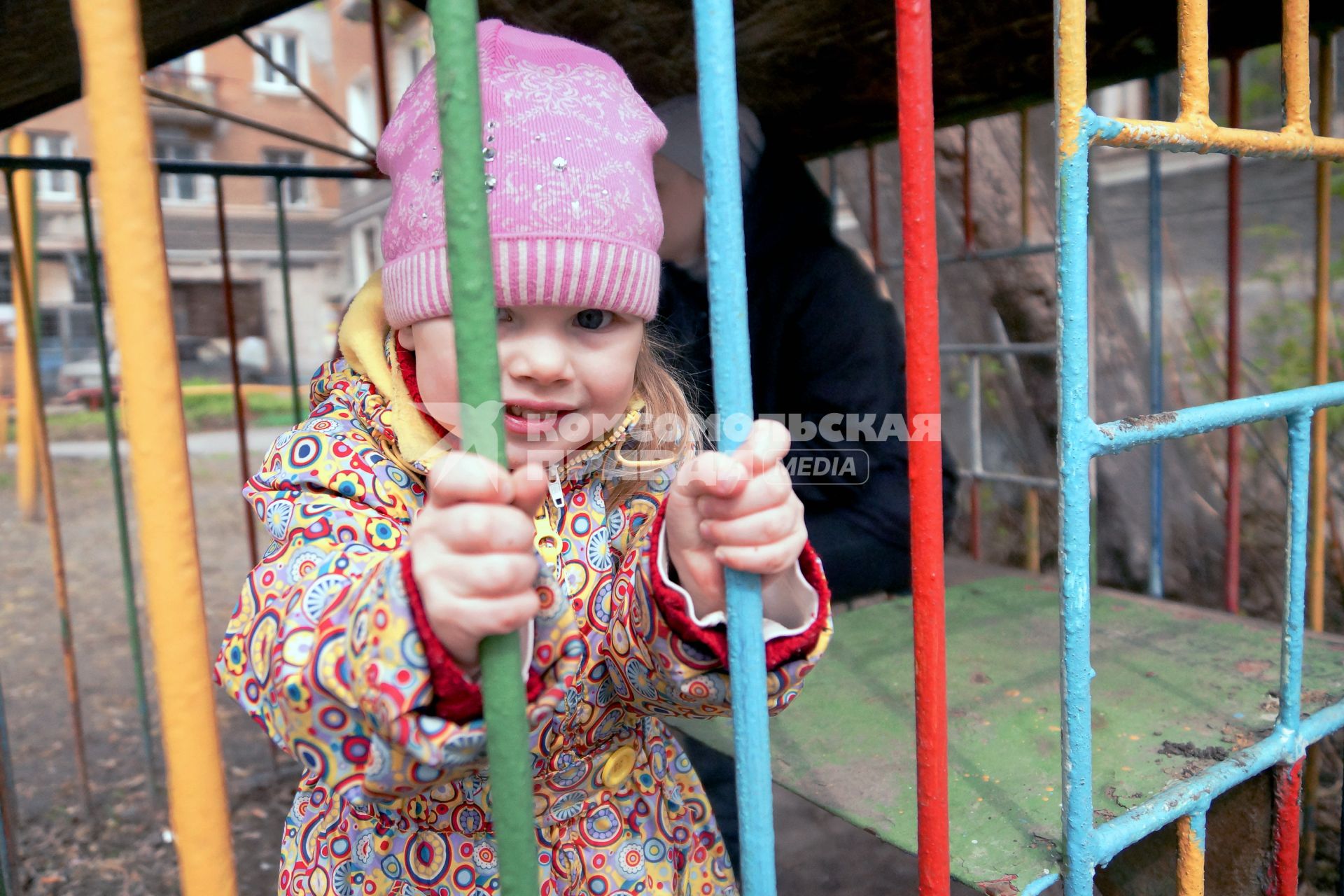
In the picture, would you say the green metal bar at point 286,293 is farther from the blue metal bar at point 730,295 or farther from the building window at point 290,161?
the building window at point 290,161

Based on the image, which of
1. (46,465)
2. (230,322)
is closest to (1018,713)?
(230,322)

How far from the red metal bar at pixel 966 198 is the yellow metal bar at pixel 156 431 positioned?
2.95m

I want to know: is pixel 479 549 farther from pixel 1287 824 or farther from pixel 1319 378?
pixel 1319 378

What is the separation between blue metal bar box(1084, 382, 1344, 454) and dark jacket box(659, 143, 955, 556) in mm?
1008

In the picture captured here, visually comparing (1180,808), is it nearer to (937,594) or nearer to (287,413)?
(937,594)

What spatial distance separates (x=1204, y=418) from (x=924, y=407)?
495mm

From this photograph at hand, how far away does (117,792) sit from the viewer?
10.0 ft

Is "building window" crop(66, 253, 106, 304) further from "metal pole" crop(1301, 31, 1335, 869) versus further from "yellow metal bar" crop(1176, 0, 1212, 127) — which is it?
"yellow metal bar" crop(1176, 0, 1212, 127)

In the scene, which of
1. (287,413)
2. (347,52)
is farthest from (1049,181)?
(347,52)

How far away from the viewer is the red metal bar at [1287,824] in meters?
1.39

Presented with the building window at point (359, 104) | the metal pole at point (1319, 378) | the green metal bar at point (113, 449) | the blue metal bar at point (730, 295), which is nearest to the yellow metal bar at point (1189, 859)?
the blue metal bar at point (730, 295)

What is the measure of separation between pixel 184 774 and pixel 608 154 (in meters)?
0.76

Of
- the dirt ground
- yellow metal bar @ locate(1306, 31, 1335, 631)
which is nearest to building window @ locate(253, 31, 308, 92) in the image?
the dirt ground

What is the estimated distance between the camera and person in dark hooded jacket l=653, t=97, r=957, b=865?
2.26 metres
